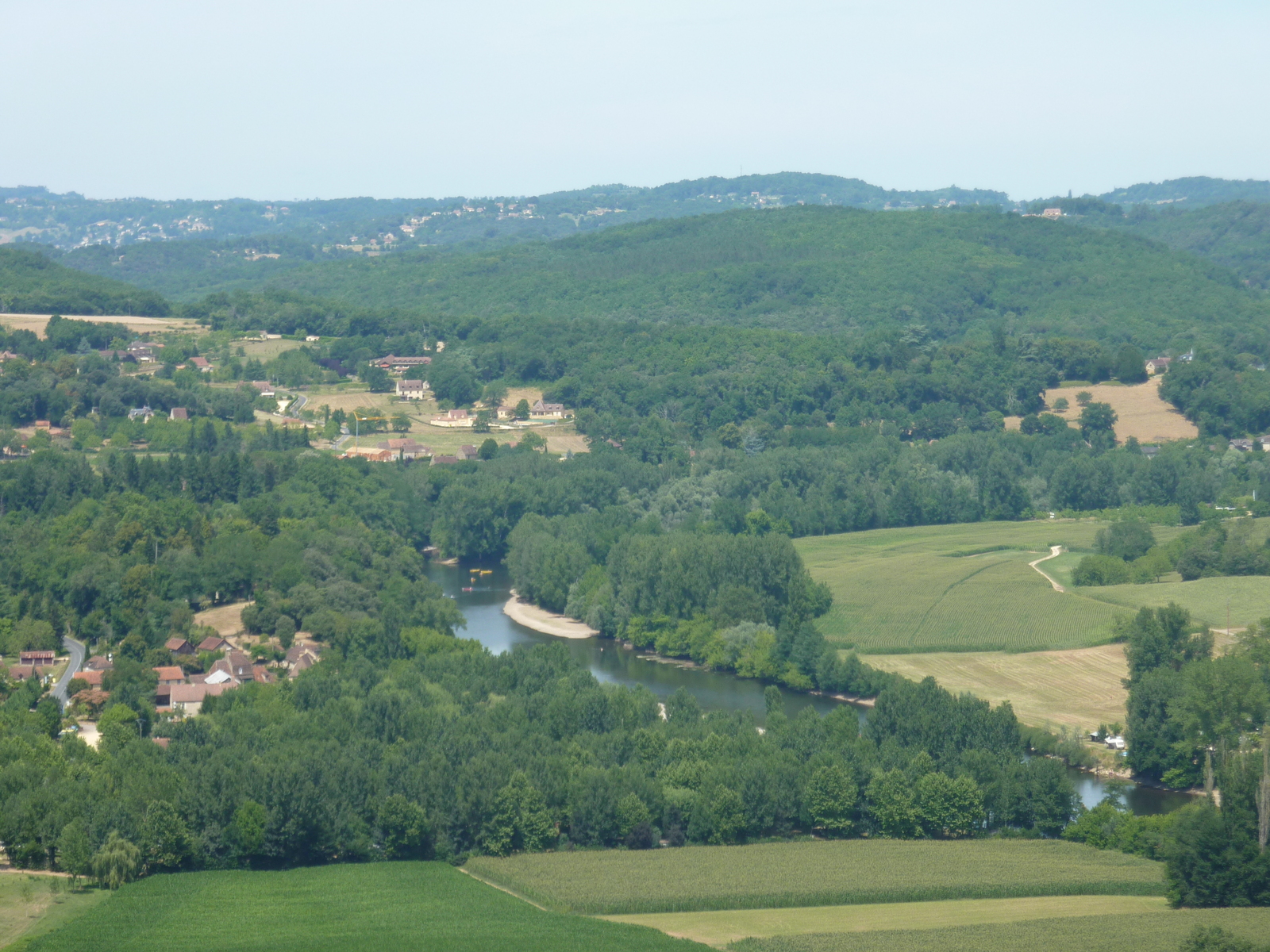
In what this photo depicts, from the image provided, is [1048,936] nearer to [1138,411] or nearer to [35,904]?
[35,904]

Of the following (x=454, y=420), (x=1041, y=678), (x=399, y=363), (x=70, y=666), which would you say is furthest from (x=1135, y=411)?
(x=70, y=666)

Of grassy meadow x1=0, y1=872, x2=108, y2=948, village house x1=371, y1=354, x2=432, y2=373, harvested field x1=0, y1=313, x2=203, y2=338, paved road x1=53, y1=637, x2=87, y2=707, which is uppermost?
harvested field x1=0, y1=313, x2=203, y2=338

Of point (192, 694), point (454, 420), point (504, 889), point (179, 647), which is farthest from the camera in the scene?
point (454, 420)

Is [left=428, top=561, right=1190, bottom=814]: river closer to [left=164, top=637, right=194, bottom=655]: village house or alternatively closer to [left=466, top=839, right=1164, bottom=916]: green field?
[left=466, top=839, right=1164, bottom=916]: green field

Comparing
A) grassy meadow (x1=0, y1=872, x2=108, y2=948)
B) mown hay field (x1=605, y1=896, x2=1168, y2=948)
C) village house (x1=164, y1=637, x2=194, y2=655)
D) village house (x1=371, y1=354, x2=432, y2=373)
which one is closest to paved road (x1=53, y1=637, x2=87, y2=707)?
village house (x1=164, y1=637, x2=194, y2=655)

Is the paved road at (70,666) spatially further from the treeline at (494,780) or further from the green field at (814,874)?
the green field at (814,874)

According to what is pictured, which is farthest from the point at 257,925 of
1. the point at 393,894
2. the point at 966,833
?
the point at 966,833

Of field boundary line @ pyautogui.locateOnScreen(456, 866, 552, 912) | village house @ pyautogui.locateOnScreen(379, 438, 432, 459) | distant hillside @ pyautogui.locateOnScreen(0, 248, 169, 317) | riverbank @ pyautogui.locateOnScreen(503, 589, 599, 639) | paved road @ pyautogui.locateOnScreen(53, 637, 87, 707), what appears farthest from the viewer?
distant hillside @ pyautogui.locateOnScreen(0, 248, 169, 317)
